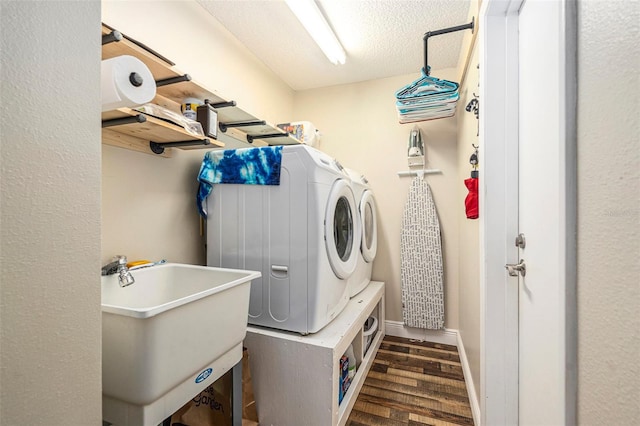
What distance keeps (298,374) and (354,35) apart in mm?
2296

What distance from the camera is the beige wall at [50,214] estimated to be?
0.43m

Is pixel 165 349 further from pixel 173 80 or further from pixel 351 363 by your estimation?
pixel 351 363

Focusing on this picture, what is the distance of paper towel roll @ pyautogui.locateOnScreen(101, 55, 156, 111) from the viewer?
33.6 inches

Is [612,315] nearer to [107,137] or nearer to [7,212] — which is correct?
[7,212]

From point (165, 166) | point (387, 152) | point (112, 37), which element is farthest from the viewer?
point (387, 152)

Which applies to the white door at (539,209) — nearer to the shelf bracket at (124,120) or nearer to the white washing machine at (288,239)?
the white washing machine at (288,239)

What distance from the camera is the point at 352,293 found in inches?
81.7

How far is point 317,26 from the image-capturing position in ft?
6.08

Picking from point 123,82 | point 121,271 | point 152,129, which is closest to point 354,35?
point 152,129

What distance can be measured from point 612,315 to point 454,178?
7.49 feet

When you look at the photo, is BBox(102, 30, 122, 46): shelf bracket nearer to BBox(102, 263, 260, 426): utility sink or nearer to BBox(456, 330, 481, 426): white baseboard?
BBox(102, 263, 260, 426): utility sink

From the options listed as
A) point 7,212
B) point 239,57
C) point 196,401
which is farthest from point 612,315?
point 239,57

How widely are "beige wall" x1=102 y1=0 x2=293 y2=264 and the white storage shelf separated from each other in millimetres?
739

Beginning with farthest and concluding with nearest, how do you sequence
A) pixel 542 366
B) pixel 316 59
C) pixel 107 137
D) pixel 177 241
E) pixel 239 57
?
pixel 316 59
pixel 239 57
pixel 177 241
pixel 107 137
pixel 542 366
